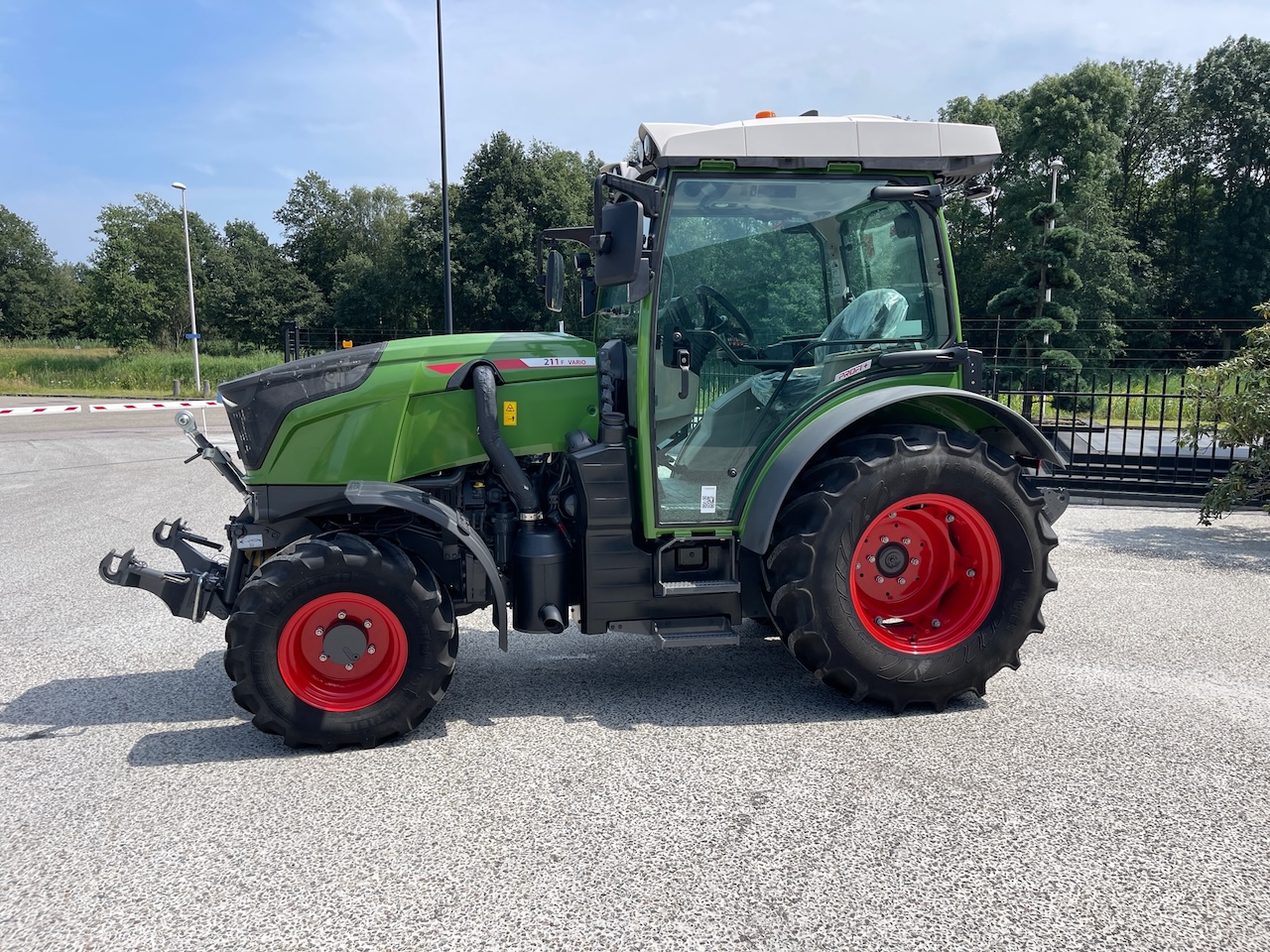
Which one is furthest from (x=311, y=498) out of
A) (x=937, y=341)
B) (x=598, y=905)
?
(x=937, y=341)

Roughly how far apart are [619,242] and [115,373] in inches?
1431

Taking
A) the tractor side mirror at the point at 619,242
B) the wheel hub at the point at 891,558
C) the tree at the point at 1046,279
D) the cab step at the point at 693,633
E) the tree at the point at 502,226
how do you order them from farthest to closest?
the tree at the point at 502,226
the tree at the point at 1046,279
the wheel hub at the point at 891,558
the cab step at the point at 693,633
the tractor side mirror at the point at 619,242

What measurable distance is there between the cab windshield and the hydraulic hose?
1.90 feet

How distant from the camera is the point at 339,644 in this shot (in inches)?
134

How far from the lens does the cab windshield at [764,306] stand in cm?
366

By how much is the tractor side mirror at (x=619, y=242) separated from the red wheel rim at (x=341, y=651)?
1.56 metres

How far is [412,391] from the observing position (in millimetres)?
3676

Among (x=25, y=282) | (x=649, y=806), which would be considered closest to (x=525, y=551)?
(x=649, y=806)

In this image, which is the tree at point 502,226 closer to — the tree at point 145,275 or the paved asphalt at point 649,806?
the tree at point 145,275

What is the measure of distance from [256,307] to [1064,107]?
4033 centimetres

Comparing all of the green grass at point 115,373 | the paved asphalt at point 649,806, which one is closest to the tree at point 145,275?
the green grass at point 115,373

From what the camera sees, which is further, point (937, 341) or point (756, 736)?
point (937, 341)

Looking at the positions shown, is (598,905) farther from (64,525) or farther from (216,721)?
(64,525)

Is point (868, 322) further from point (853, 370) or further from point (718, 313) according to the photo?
point (718, 313)
